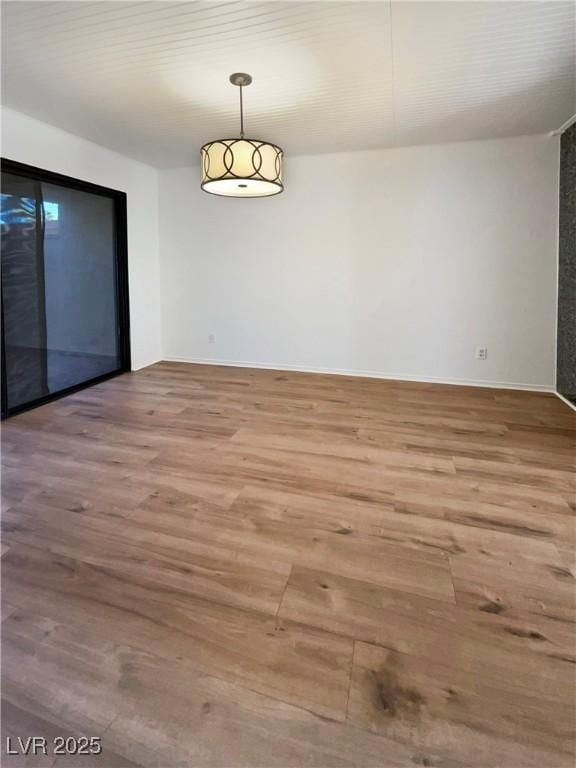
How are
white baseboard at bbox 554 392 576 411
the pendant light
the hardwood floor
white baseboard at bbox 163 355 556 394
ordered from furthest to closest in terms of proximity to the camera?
white baseboard at bbox 163 355 556 394, white baseboard at bbox 554 392 576 411, the pendant light, the hardwood floor

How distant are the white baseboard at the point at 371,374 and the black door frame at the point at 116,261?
32.8 inches

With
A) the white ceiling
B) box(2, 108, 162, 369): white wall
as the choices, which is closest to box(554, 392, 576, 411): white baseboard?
the white ceiling

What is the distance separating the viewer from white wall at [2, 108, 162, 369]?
3465 millimetres

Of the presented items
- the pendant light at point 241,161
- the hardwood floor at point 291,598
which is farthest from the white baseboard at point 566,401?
the pendant light at point 241,161

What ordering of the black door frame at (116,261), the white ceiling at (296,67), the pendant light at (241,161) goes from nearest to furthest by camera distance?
the white ceiling at (296,67), the pendant light at (241,161), the black door frame at (116,261)

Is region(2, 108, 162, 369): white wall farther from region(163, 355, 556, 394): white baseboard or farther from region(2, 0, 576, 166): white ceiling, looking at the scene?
region(163, 355, 556, 394): white baseboard

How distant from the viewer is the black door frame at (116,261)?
11.3 feet

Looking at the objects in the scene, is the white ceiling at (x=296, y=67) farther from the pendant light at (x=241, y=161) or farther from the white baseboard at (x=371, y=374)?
the white baseboard at (x=371, y=374)

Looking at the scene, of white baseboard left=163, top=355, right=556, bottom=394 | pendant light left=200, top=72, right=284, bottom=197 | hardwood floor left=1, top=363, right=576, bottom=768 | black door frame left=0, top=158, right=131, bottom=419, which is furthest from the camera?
white baseboard left=163, top=355, right=556, bottom=394

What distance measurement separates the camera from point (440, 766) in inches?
41.4

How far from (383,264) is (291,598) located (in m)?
3.80

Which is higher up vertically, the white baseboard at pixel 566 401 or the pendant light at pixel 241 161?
the pendant light at pixel 241 161

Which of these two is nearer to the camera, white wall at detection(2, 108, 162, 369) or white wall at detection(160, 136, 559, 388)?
white wall at detection(2, 108, 162, 369)

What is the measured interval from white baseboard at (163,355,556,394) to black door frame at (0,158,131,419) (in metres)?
0.83
